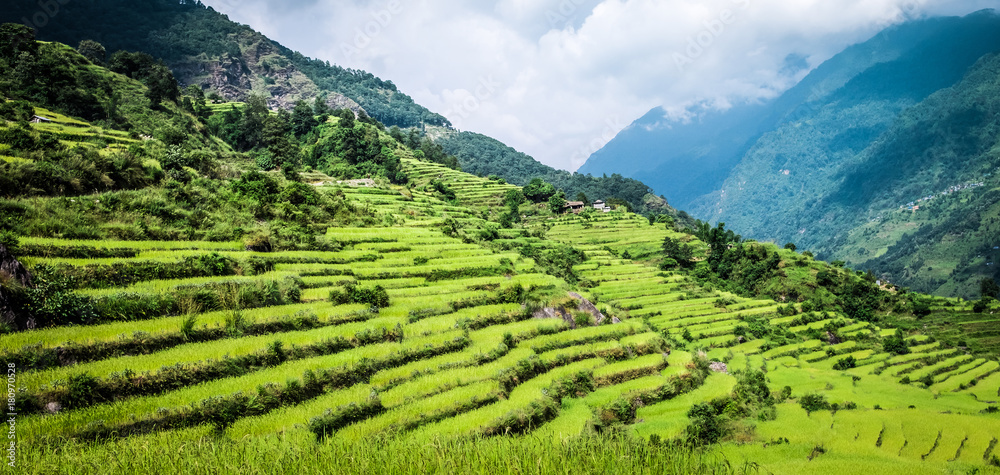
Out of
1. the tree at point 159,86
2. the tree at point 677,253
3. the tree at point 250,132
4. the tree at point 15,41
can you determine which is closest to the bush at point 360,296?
the tree at point 15,41

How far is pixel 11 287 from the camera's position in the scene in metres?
10.5

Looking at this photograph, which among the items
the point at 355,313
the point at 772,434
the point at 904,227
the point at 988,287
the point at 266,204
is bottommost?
the point at 772,434

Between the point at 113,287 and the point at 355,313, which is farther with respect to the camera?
the point at 355,313

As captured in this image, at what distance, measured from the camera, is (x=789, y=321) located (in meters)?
46.3

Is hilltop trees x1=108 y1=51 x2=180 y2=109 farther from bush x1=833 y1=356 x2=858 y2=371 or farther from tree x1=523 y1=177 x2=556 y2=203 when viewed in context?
bush x1=833 y1=356 x2=858 y2=371

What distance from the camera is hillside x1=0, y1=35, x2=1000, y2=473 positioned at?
19.4 feet

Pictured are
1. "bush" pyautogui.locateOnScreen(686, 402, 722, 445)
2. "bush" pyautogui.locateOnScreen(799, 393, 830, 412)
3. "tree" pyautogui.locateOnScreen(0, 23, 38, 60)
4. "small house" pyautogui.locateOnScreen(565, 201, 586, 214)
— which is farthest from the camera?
"small house" pyautogui.locateOnScreen(565, 201, 586, 214)

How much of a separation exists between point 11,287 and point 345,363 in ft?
26.4

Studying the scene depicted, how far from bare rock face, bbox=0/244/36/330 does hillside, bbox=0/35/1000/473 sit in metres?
0.05

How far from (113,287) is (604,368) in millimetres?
18078

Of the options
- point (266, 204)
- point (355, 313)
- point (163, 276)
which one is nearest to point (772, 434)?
point (355, 313)

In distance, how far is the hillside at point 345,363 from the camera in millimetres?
5918

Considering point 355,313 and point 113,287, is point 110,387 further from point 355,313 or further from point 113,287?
point 355,313

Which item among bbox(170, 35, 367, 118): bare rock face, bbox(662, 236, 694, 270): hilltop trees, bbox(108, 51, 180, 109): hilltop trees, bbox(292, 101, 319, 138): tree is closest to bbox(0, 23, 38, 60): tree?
bbox(108, 51, 180, 109): hilltop trees
